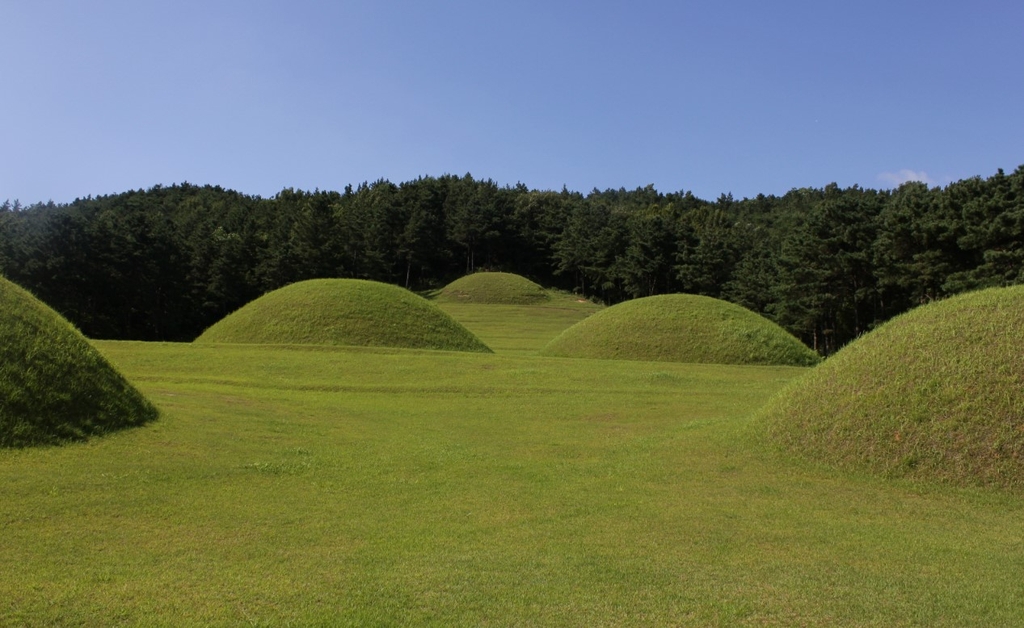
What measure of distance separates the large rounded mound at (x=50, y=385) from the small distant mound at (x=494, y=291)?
71720 mm

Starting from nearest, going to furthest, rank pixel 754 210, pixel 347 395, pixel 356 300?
pixel 347 395 < pixel 356 300 < pixel 754 210

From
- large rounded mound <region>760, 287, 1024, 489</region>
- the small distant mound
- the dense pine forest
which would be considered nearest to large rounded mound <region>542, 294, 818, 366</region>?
the dense pine forest

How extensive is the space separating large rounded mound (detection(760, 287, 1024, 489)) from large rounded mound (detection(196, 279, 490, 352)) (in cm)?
2954

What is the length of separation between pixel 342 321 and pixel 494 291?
1854 inches

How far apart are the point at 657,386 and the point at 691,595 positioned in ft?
66.1

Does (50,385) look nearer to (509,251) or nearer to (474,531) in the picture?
(474,531)

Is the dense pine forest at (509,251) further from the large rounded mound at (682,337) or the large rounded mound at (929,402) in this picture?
the large rounded mound at (929,402)

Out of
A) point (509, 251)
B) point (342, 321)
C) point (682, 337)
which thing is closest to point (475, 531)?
point (682, 337)

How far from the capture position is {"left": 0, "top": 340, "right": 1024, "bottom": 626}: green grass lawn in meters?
7.53

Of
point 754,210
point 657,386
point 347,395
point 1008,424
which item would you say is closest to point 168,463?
point 347,395

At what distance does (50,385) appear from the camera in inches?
576

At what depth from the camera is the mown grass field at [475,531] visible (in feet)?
24.7

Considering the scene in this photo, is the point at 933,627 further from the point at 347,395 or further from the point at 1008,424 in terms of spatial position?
the point at 347,395

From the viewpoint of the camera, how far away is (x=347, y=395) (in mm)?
25062
